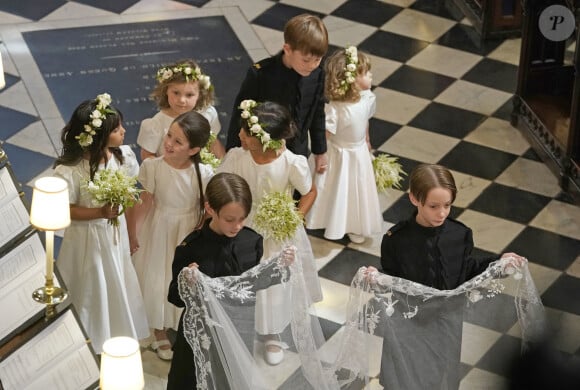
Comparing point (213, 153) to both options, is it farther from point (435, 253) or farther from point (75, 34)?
point (75, 34)

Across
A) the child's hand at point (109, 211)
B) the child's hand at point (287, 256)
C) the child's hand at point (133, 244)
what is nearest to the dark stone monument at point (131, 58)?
the child's hand at point (133, 244)

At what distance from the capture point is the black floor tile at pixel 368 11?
31.9 ft

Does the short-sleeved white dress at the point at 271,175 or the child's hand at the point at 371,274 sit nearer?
the child's hand at the point at 371,274

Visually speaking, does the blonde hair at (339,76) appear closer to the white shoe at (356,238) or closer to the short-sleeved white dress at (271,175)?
the short-sleeved white dress at (271,175)

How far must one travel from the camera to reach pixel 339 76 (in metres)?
6.10

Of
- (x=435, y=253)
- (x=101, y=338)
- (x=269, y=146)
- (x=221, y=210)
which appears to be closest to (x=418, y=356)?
(x=435, y=253)

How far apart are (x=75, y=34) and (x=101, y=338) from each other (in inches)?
180

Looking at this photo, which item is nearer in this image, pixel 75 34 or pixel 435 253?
pixel 435 253

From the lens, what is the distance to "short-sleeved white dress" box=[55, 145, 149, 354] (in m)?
5.19

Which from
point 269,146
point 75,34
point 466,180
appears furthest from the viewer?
→ point 75,34

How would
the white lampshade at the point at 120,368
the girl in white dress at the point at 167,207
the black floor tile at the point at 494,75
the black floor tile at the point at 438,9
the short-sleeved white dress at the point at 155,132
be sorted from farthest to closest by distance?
the black floor tile at the point at 438,9, the black floor tile at the point at 494,75, the short-sleeved white dress at the point at 155,132, the girl in white dress at the point at 167,207, the white lampshade at the point at 120,368

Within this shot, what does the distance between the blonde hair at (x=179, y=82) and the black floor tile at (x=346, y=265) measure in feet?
4.69

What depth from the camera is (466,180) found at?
7.54 m

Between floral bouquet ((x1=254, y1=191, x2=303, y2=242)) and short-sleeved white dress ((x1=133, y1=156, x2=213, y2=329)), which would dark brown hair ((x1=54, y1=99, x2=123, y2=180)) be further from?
floral bouquet ((x1=254, y1=191, x2=303, y2=242))
